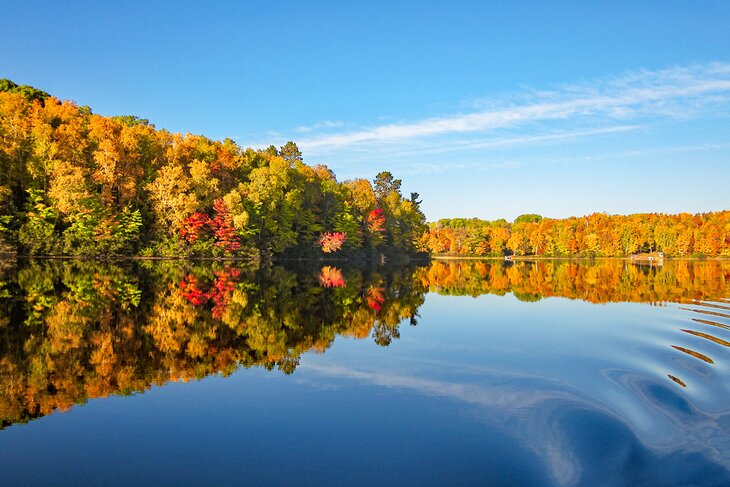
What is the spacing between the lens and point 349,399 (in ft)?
30.6

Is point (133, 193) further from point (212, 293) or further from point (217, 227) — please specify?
point (212, 293)

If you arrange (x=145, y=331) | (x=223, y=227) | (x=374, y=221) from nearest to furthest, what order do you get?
(x=145, y=331), (x=223, y=227), (x=374, y=221)

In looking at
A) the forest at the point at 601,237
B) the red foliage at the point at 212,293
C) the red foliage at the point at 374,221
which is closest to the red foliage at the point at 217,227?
the red foliage at the point at 212,293

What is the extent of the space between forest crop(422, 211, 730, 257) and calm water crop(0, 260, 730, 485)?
126774mm

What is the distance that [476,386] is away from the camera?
1030 cm

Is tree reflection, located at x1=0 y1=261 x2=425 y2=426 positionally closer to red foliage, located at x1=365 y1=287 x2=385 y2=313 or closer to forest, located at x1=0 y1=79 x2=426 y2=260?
red foliage, located at x1=365 y1=287 x2=385 y2=313

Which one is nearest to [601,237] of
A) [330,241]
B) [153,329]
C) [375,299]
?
[330,241]

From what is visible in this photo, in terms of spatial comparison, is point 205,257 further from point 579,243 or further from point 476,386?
point 579,243

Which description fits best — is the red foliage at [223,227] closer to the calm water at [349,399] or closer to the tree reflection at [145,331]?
the tree reflection at [145,331]

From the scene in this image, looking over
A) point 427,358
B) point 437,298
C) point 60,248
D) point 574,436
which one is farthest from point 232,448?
point 60,248

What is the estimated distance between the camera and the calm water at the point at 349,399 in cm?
639

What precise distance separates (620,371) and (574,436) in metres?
5.13

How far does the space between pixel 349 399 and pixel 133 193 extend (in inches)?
2222

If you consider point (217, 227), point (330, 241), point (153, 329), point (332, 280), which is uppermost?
point (217, 227)
